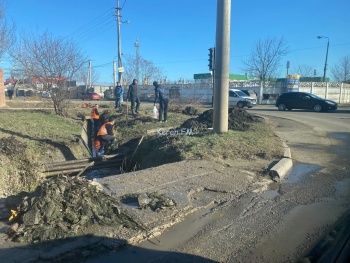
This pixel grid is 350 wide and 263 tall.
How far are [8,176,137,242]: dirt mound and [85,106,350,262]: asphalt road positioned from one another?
25.0 inches

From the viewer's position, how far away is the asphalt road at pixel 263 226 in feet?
11.4

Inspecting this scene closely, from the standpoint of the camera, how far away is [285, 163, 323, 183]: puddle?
20.9ft

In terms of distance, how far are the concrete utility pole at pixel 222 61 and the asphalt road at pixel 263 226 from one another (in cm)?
313

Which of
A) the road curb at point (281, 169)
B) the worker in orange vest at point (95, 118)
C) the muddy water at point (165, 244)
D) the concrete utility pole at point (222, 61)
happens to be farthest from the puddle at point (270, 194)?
the worker in orange vest at point (95, 118)

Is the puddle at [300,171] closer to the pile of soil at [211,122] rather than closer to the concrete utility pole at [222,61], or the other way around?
the concrete utility pole at [222,61]

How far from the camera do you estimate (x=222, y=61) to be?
30.2 feet

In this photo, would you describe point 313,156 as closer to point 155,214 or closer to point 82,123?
point 155,214

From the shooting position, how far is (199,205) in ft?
15.8

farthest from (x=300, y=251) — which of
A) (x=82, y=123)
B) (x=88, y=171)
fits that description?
(x=82, y=123)

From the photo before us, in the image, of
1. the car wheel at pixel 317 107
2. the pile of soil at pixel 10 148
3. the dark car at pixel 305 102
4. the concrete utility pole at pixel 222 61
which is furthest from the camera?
the car wheel at pixel 317 107

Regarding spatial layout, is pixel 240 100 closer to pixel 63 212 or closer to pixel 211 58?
pixel 211 58

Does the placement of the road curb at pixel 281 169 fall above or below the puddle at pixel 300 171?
above

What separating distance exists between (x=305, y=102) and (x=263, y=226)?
23.5 meters

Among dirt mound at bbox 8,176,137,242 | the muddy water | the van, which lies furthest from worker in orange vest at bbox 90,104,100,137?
the van
